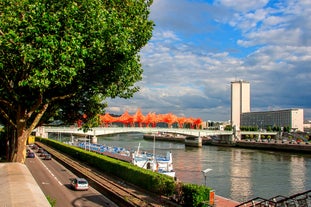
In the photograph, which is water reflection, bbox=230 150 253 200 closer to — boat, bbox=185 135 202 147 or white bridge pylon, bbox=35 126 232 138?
white bridge pylon, bbox=35 126 232 138

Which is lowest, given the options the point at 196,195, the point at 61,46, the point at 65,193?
the point at 65,193

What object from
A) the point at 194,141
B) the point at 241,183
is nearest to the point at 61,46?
the point at 241,183

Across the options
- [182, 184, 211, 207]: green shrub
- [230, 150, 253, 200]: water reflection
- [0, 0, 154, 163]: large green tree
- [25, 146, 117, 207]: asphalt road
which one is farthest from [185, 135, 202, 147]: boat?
[0, 0, 154, 163]: large green tree

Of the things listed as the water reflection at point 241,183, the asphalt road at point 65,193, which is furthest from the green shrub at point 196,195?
the water reflection at point 241,183

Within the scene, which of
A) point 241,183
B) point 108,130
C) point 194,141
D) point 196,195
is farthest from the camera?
point 194,141

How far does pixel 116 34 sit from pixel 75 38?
9.11 ft

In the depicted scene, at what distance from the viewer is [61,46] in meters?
16.3

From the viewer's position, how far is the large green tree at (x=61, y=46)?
16172mm

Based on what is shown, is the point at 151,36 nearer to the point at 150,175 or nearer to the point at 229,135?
the point at 150,175

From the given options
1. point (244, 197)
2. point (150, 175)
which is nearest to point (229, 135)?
point (244, 197)

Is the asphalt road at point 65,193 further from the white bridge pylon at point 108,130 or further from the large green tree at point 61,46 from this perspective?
the white bridge pylon at point 108,130

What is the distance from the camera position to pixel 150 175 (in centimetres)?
2850

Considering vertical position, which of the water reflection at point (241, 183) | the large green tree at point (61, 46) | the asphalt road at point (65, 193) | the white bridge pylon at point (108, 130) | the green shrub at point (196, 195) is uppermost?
the large green tree at point (61, 46)

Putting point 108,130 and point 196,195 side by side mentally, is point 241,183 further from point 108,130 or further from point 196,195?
point 108,130
